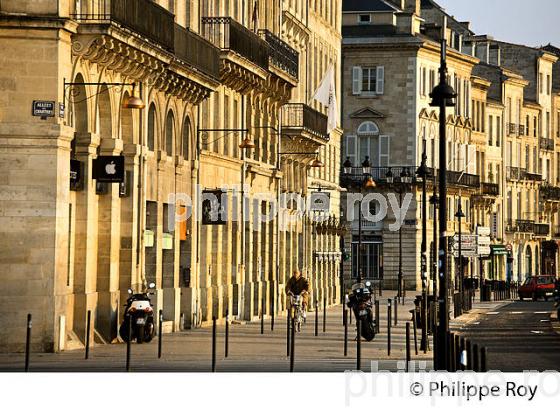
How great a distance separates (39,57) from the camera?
45.5 m

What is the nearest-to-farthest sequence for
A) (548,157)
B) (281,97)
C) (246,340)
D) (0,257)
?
1. (0,257)
2. (246,340)
3. (281,97)
4. (548,157)

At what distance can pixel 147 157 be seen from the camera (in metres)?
55.7

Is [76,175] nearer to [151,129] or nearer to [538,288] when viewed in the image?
[151,129]

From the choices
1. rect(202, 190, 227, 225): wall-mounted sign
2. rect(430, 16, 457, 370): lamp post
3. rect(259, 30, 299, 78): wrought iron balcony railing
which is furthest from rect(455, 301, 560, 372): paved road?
rect(259, 30, 299, 78): wrought iron balcony railing

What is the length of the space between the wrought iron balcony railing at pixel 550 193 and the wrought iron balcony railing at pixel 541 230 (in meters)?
1.93

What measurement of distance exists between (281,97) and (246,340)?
25425 mm

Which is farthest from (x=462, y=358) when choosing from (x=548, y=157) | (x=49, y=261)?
(x=548, y=157)

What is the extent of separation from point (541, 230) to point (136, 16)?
296ft

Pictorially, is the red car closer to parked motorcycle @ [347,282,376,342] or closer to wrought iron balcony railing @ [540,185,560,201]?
wrought iron balcony railing @ [540,185,560,201]

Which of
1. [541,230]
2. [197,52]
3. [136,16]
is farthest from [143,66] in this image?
[541,230]

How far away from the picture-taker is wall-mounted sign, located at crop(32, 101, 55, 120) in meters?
45.3

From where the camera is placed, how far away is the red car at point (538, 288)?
4515 inches

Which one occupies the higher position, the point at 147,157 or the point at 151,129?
the point at 151,129
